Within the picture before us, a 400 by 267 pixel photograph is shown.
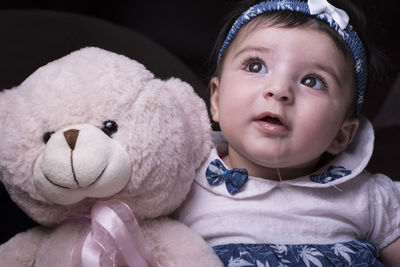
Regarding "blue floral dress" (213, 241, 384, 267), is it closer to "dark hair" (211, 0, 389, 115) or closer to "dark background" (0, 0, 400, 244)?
"dark hair" (211, 0, 389, 115)

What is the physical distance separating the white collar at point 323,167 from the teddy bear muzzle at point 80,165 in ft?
0.98

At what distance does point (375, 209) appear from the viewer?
1102 millimetres

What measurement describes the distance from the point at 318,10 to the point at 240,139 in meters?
0.31

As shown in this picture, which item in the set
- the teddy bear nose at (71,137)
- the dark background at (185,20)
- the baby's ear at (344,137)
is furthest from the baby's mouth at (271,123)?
the dark background at (185,20)

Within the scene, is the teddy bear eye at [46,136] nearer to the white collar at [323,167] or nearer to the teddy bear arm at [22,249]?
the teddy bear arm at [22,249]

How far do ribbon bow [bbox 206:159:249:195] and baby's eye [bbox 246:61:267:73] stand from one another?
20 cm

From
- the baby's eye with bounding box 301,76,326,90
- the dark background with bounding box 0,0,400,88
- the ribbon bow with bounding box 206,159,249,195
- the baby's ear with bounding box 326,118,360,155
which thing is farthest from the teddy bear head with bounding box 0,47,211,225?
the dark background with bounding box 0,0,400,88

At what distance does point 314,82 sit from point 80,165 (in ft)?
1.69

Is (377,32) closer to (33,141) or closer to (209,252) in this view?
(209,252)

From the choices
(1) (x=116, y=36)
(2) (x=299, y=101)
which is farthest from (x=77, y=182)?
(1) (x=116, y=36)

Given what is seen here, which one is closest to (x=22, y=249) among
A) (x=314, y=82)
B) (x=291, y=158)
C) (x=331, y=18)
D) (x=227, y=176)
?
(x=227, y=176)

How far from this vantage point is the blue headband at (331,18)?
103 centimetres

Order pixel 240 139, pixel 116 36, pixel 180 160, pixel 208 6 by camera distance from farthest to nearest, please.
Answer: pixel 208 6
pixel 116 36
pixel 240 139
pixel 180 160

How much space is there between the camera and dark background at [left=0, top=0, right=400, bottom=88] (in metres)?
1.88
